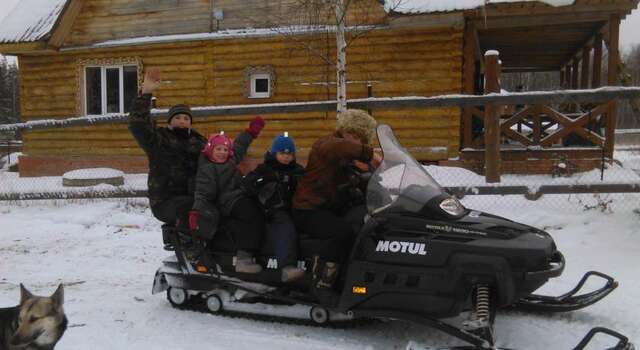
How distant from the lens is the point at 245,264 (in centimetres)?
382

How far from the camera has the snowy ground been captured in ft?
11.6

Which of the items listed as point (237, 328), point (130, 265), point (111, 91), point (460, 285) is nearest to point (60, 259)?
point (130, 265)

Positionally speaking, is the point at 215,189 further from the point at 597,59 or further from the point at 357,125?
the point at 597,59

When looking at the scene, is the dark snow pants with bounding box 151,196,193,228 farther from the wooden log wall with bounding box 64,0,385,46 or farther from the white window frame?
the white window frame

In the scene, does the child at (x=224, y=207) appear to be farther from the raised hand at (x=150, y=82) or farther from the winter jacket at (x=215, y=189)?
the raised hand at (x=150, y=82)

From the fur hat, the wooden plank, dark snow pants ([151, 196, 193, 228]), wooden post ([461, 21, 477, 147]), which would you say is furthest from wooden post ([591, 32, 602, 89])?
dark snow pants ([151, 196, 193, 228])

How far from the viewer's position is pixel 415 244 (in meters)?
3.25

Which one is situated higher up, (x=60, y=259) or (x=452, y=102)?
(x=452, y=102)

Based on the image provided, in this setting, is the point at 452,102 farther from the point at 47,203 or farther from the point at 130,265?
the point at 47,203

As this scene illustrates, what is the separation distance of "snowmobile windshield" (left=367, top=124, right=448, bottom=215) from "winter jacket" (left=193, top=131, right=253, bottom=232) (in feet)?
3.17

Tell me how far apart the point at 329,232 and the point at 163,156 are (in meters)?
1.45

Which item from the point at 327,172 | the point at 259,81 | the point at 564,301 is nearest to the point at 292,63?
the point at 259,81

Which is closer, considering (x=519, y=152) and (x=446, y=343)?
(x=446, y=343)

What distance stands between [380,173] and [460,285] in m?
0.83
